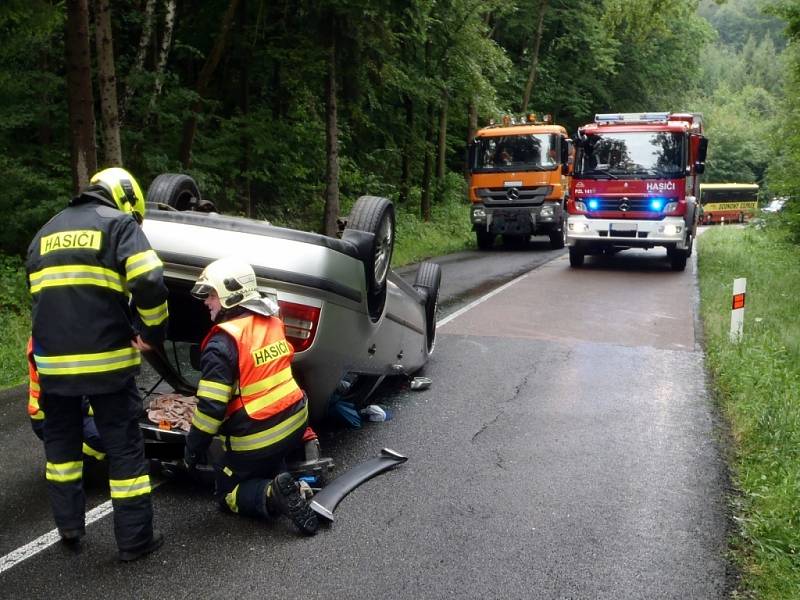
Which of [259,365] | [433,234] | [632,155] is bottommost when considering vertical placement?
[433,234]

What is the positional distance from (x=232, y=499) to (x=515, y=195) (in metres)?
16.5

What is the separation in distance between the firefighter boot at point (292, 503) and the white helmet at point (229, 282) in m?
0.92

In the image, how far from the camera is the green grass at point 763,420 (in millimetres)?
3867

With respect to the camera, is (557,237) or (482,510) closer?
(482,510)

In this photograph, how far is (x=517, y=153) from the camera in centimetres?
2003

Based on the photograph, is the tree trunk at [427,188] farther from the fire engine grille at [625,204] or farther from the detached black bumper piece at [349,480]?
the detached black bumper piece at [349,480]

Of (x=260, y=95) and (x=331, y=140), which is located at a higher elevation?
(x=260, y=95)

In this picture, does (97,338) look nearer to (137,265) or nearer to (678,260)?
(137,265)

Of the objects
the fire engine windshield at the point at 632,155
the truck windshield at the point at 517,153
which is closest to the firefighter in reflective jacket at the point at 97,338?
the fire engine windshield at the point at 632,155

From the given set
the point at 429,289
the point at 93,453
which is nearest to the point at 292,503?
the point at 93,453

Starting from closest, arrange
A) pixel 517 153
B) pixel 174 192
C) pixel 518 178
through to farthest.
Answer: pixel 174 192 → pixel 518 178 → pixel 517 153

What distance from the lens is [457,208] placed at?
27.9 metres

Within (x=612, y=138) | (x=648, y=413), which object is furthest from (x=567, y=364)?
(x=612, y=138)

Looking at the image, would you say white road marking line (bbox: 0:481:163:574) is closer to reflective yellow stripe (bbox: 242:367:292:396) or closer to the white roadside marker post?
reflective yellow stripe (bbox: 242:367:292:396)
